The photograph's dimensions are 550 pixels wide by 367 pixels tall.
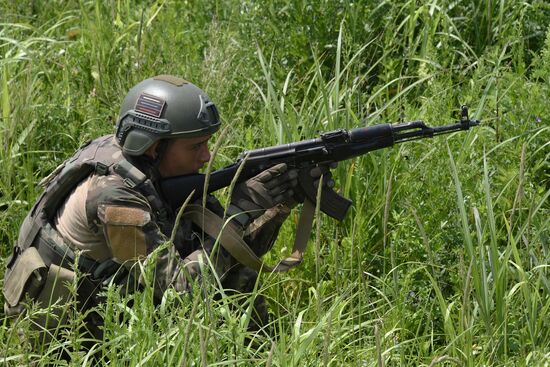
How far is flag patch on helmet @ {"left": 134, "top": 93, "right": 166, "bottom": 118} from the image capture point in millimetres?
4262

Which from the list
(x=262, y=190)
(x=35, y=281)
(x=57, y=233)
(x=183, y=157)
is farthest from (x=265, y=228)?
(x=35, y=281)

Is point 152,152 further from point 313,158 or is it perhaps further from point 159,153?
point 313,158

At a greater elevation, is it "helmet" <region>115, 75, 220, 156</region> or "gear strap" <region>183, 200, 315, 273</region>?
"helmet" <region>115, 75, 220, 156</region>

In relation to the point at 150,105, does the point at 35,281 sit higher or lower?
lower

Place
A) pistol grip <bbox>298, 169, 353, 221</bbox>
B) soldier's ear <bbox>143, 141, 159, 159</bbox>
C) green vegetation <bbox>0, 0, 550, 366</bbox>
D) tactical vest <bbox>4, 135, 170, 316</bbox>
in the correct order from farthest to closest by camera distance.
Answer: pistol grip <bbox>298, 169, 353, 221</bbox> → soldier's ear <bbox>143, 141, 159, 159</bbox> → tactical vest <bbox>4, 135, 170, 316</bbox> → green vegetation <bbox>0, 0, 550, 366</bbox>

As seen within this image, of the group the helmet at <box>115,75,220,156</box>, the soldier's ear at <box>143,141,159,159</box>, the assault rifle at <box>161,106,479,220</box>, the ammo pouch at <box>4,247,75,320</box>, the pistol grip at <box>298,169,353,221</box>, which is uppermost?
the helmet at <box>115,75,220,156</box>

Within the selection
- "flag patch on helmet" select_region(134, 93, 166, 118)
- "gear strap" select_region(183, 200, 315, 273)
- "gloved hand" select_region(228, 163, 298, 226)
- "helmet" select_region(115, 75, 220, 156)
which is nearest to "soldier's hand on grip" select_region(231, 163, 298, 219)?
"gloved hand" select_region(228, 163, 298, 226)

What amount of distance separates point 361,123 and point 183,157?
105 cm

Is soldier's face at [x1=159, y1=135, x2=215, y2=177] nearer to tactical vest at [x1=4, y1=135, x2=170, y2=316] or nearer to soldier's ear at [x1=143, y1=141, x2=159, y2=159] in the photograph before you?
soldier's ear at [x1=143, y1=141, x2=159, y2=159]

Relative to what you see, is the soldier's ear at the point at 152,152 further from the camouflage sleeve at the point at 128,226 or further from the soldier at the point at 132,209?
the camouflage sleeve at the point at 128,226

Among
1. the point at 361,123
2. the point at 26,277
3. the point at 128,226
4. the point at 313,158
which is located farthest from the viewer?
the point at 361,123

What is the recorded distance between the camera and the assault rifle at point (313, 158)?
4332mm

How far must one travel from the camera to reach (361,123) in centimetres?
509

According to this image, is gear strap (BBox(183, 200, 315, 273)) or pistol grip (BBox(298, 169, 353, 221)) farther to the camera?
pistol grip (BBox(298, 169, 353, 221))
